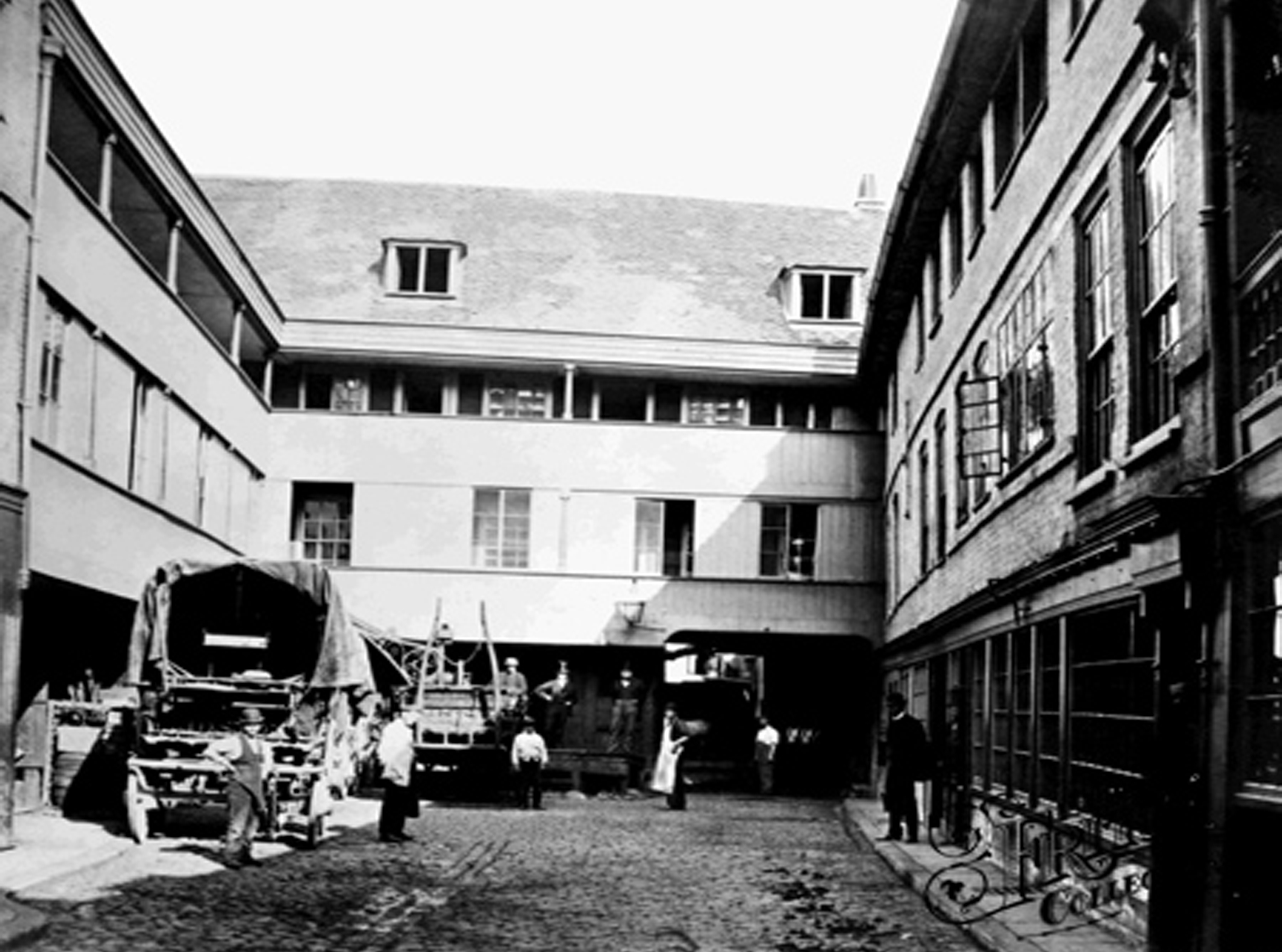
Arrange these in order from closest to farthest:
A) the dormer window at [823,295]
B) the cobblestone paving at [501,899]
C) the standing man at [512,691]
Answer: the cobblestone paving at [501,899]
the standing man at [512,691]
the dormer window at [823,295]

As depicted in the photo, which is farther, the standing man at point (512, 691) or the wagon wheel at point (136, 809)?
the standing man at point (512, 691)

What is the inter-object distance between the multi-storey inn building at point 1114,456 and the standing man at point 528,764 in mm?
7096

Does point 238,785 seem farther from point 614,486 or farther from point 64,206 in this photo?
point 614,486

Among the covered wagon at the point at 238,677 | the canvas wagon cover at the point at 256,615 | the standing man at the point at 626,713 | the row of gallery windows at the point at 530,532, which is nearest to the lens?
the covered wagon at the point at 238,677

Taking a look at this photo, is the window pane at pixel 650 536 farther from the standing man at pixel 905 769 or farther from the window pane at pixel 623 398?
the standing man at pixel 905 769

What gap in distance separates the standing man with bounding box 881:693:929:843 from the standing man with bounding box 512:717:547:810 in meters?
7.70

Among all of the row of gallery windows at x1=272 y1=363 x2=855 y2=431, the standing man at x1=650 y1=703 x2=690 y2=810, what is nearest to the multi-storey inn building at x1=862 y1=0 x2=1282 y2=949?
the standing man at x1=650 y1=703 x2=690 y2=810

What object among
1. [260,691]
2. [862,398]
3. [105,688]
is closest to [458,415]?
[862,398]

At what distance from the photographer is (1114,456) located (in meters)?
12.1

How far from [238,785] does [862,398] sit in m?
21.4

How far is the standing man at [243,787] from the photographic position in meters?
16.0

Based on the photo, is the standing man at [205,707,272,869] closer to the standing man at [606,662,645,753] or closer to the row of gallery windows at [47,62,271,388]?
the row of gallery windows at [47,62,271,388]

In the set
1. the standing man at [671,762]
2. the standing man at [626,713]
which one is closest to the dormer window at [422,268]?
the standing man at [626,713]

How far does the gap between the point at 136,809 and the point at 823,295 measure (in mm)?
22322
